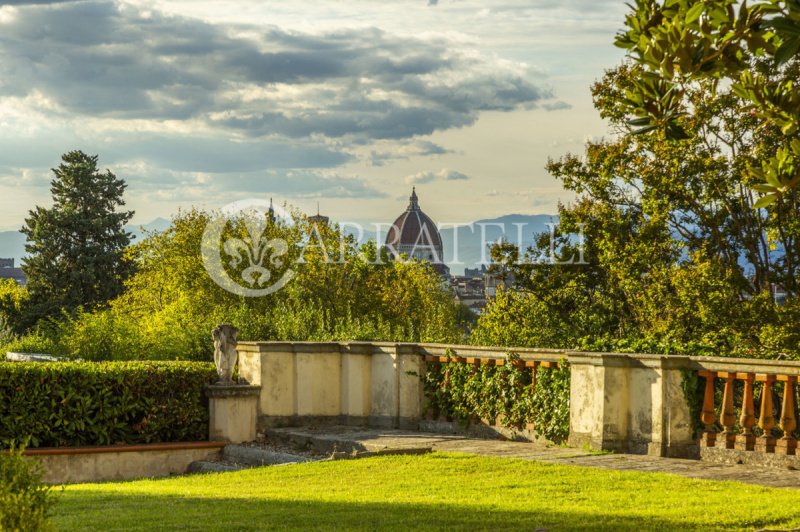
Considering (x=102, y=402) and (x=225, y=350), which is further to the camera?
(x=225, y=350)

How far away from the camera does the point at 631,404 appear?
1227 centimetres

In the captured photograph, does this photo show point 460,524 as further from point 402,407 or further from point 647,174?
point 647,174

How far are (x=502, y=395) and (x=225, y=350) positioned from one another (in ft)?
13.9

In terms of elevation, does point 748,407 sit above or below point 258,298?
below

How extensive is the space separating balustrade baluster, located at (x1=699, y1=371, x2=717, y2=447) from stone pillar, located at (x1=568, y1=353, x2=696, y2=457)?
7.2 inches

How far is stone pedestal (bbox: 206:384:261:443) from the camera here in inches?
619


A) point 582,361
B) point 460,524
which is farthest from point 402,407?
point 460,524

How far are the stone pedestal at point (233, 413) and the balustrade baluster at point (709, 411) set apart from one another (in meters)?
6.66

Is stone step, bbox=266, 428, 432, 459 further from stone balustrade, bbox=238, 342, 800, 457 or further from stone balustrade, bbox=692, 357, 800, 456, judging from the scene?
stone balustrade, bbox=692, 357, 800, 456

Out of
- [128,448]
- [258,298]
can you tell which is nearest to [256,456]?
[128,448]

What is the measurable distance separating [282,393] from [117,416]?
7.68 feet

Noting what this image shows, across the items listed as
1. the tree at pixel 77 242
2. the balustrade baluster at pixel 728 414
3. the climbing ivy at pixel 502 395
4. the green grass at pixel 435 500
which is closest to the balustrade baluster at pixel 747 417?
the balustrade baluster at pixel 728 414

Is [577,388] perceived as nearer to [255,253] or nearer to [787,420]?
[787,420]

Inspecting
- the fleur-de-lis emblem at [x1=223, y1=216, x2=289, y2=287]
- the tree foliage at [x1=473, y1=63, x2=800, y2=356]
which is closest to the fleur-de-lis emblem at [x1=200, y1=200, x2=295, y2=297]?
the fleur-de-lis emblem at [x1=223, y1=216, x2=289, y2=287]
